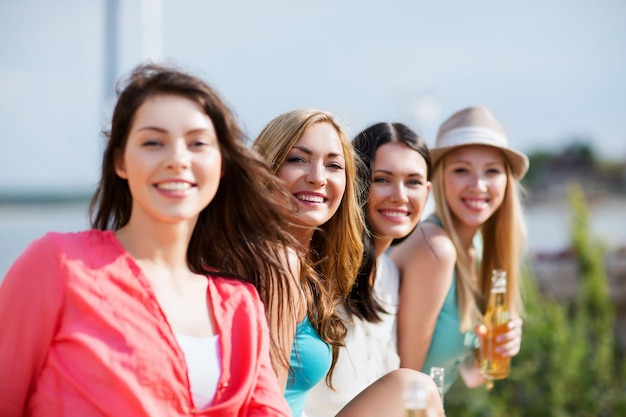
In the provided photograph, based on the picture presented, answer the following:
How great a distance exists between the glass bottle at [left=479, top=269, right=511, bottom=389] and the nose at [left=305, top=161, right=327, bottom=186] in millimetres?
1112

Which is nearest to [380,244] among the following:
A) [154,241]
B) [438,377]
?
[438,377]

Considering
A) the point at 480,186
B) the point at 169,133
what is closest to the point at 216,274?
the point at 169,133

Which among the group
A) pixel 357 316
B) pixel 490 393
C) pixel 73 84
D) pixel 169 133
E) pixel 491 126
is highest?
pixel 73 84

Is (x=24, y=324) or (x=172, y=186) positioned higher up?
(x=172, y=186)

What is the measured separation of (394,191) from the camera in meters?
3.24

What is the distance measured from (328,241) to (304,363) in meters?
0.47

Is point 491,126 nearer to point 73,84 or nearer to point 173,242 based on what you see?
point 173,242

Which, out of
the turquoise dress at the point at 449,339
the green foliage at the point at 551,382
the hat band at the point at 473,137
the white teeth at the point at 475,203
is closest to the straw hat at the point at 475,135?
the hat band at the point at 473,137

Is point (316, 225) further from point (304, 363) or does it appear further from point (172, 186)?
point (172, 186)

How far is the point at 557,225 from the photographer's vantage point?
848 cm

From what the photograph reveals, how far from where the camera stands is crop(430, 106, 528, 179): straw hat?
3.73 metres

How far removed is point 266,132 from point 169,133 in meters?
0.91

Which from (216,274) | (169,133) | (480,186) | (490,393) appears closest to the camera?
(169,133)

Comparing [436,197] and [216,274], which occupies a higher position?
[436,197]
